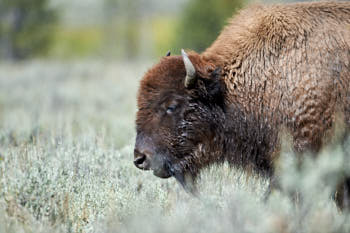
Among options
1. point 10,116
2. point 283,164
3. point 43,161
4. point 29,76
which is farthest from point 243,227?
point 29,76

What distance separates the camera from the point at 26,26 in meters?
26.3

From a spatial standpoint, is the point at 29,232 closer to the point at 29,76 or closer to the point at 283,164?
the point at 283,164

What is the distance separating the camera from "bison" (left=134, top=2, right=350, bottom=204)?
4.27 m

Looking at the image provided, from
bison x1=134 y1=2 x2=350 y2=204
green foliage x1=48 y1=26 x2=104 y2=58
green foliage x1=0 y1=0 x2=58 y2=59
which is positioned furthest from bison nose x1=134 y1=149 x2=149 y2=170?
green foliage x1=48 y1=26 x2=104 y2=58

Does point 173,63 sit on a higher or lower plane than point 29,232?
higher

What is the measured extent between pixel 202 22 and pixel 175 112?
17875 millimetres

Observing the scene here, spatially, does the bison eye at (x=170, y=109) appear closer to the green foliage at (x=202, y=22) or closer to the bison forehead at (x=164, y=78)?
the bison forehead at (x=164, y=78)

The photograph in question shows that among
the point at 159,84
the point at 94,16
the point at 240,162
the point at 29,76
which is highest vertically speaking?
the point at 159,84

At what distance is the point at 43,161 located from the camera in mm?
4980

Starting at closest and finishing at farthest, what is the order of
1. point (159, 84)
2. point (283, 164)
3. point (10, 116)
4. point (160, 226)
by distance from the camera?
1. point (160, 226)
2. point (283, 164)
3. point (159, 84)
4. point (10, 116)

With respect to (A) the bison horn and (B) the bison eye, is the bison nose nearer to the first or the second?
(B) the bison eye

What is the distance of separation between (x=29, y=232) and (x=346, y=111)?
2.84 metres

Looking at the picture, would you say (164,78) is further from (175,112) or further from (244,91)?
(244,91)

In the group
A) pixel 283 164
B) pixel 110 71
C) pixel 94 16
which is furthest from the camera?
pixel 94 16
